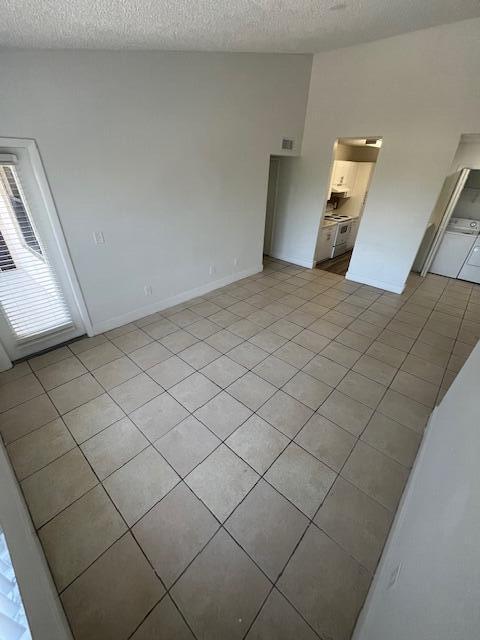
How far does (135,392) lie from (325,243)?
4.67 metres

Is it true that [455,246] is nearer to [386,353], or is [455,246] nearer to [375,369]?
[386,353]

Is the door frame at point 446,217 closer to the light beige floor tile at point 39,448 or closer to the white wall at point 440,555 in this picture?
the white wall at point 440,555

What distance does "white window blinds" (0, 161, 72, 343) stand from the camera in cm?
216

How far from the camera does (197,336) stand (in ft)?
10.2

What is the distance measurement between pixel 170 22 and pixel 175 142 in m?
1.21

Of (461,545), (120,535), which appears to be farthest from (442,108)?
(120,535)

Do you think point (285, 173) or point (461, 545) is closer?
point (461, 545)

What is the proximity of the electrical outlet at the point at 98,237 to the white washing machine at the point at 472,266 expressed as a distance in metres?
6.02

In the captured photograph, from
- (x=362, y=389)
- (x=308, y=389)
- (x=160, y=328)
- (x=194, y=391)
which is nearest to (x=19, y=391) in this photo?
(x=160, y=328)

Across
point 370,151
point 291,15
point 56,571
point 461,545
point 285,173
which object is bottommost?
point 56,571

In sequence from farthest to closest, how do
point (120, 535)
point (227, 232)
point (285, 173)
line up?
point (285, 173)
point (227, 232)
point (120, 535)

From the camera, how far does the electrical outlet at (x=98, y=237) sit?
8.75ft

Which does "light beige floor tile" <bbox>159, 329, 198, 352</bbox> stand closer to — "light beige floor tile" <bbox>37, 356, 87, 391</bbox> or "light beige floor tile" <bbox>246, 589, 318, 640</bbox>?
"light beige floor tile" <bbox>37, 356, 87, 391</bbox>

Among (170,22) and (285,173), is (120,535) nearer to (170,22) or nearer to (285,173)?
(170,22)
